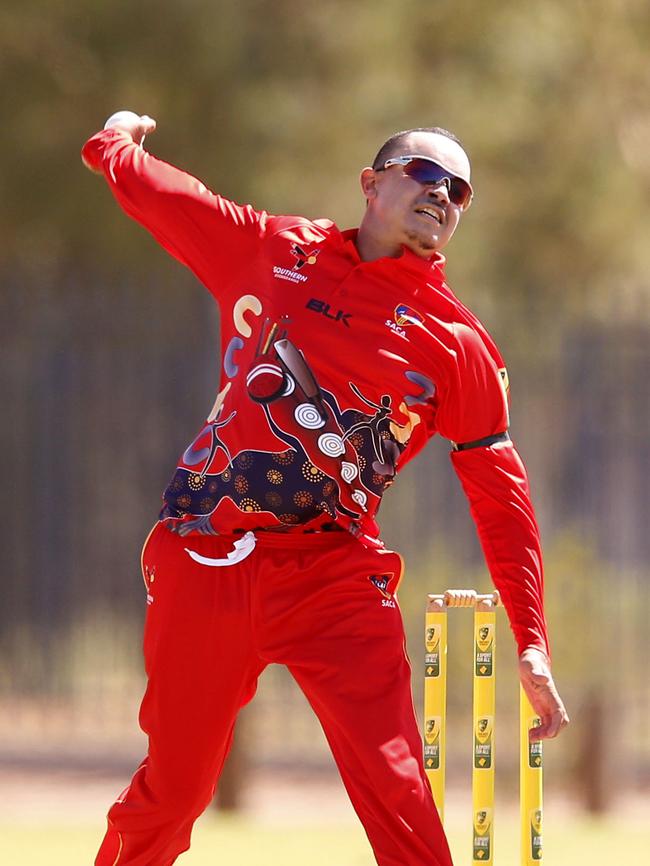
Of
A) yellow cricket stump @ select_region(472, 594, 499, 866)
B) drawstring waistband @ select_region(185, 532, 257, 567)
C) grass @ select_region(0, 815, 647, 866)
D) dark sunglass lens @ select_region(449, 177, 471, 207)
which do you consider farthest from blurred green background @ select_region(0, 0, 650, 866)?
dark sunglass lens @ select_region(449, 177, 471, 207)

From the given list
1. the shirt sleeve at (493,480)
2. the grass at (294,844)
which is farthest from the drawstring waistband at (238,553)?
the grass at (294,844)

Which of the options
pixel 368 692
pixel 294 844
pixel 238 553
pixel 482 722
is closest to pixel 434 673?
pixel 482 722

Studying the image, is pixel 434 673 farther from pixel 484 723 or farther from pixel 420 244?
pixel 420 244

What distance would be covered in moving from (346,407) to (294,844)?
3777 millimetres

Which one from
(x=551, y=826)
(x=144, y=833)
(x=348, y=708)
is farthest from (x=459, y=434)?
(x=551, y=826)

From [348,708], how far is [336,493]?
0.47m

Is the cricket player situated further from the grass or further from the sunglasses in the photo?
the grass

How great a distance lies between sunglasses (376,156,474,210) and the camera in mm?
3834

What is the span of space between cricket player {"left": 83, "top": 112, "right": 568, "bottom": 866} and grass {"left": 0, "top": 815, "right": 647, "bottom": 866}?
9.13 ft

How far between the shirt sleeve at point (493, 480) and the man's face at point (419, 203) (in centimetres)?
23

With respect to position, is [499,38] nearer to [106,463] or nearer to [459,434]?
[106,463]

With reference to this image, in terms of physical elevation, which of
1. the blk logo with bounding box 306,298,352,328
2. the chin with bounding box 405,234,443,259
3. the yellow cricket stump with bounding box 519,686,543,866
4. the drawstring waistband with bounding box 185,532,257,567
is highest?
the chin with bounding box 405,234,443,259

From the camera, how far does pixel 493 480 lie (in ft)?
12.4

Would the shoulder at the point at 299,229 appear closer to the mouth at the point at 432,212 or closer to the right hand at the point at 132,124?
the mouth at the point at 432,212
